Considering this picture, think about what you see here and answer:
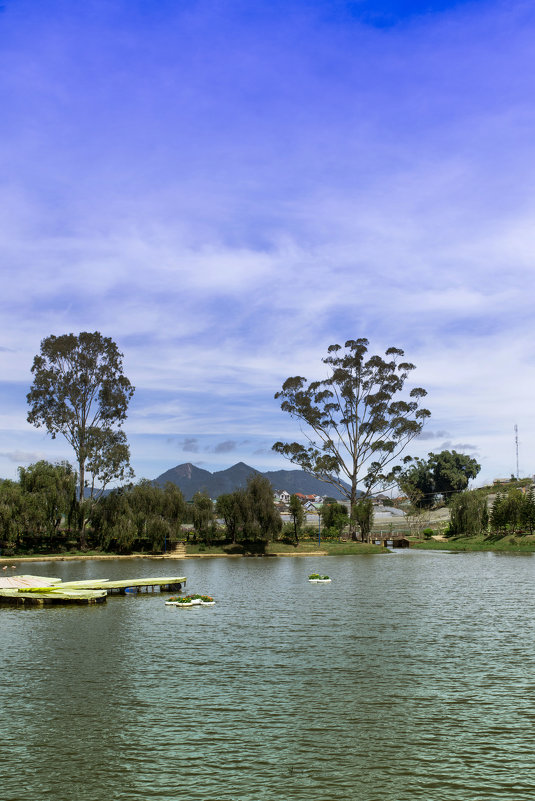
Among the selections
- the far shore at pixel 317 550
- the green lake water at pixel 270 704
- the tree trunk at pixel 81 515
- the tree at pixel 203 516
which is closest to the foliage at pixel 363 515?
the far shore at pixel 317 550

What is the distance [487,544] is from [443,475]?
255 ft

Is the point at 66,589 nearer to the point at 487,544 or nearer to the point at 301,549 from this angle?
the point at 301,549

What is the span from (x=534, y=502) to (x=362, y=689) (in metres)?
76.6

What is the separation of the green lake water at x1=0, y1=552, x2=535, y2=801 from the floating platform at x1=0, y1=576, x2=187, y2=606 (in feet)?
10.7

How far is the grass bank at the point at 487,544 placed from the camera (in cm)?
8406

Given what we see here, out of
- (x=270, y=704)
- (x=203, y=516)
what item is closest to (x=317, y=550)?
(x=203, y=516)

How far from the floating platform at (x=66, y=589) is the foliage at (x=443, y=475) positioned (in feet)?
417

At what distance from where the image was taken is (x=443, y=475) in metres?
166

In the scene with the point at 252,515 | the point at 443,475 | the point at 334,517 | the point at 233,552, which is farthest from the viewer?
the point at 443,475

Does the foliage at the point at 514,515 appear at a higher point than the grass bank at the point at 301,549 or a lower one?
higher

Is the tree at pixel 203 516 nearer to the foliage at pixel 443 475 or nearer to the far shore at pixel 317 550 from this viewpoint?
the far shore at pixel 317 550

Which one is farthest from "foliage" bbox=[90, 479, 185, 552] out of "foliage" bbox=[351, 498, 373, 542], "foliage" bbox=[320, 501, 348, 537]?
"foliage" bbox=[351, 498, 373, 542]

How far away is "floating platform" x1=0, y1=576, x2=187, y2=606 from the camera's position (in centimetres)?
3659

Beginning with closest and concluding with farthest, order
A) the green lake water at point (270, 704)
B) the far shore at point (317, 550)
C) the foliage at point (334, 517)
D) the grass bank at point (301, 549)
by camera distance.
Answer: the green lake water at point (270, 704)
the far shore at point (317, 550)
the grass bank at point (301, 549)
the foliage at point (334, 517)
